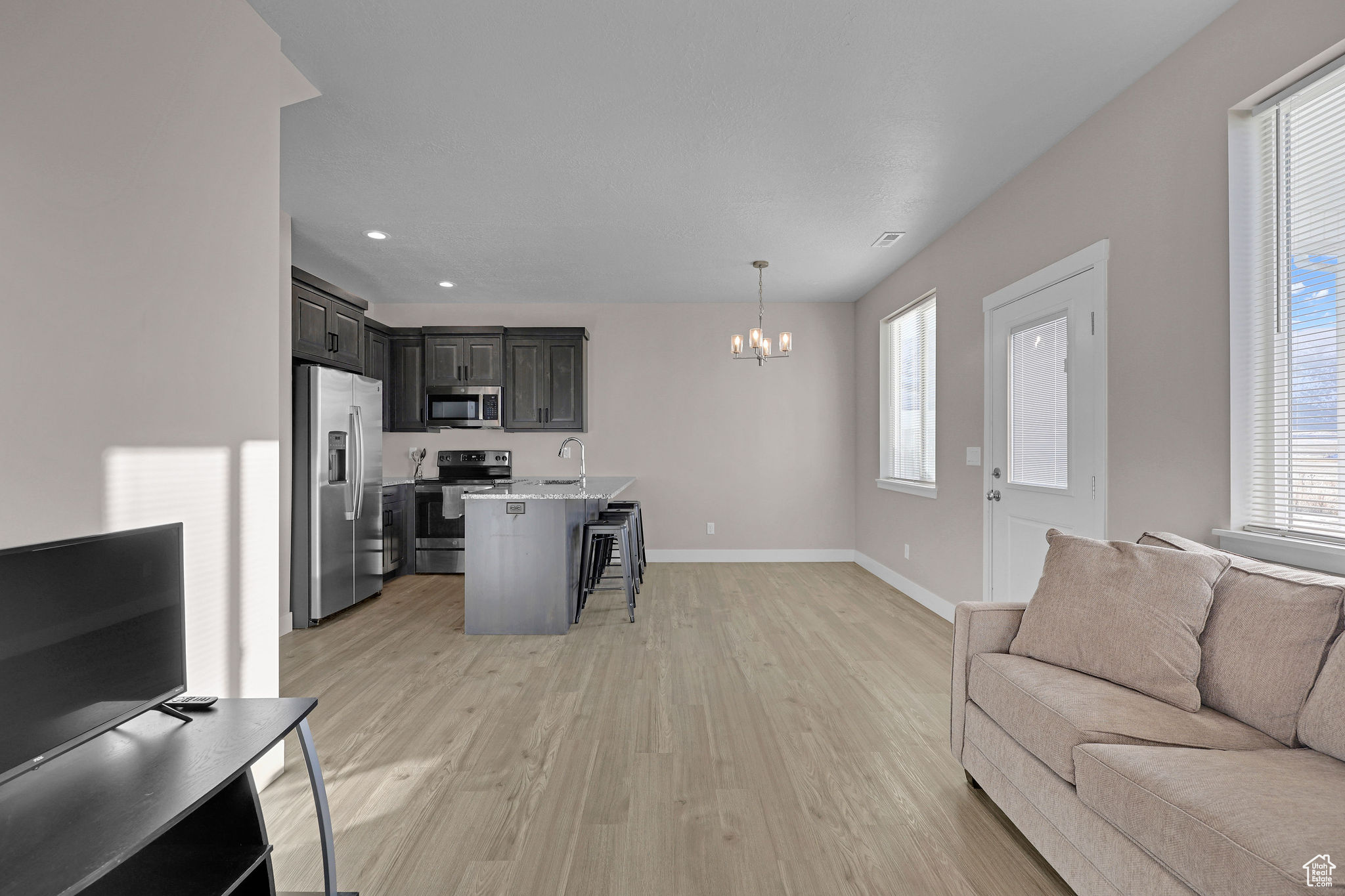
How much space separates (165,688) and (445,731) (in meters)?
1.33

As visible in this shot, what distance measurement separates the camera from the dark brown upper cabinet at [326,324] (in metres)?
4.16

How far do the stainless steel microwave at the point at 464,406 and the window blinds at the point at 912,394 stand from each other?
3.76m

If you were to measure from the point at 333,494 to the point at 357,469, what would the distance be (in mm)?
290

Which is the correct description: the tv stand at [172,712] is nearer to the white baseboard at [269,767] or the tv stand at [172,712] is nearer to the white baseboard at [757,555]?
the white baseboard at [269,767]

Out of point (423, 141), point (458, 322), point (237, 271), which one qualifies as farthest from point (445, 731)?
point (458, 322)

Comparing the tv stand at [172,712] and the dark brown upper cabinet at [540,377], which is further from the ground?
the dark brown upper cabinet at [540,377]

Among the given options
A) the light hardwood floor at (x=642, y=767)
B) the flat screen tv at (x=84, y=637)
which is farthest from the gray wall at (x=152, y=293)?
the light hardwood floor at (x=642, y=767)

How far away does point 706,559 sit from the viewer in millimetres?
6305

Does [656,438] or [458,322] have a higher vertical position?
[458,322]

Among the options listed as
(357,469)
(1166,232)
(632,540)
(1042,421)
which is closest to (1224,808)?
(1166,232)

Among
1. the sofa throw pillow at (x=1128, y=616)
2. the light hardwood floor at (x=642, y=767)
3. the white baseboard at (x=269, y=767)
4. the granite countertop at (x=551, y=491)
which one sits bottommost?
the light hardwood floor at (x=642, y=767)

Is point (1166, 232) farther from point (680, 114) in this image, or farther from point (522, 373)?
point (522, 373)

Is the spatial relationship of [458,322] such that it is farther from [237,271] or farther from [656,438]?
[237,271]

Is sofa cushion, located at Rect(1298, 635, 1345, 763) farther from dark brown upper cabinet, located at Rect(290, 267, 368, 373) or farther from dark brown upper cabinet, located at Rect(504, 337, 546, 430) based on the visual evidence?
dark brown upper cabinet, located at Rect(504, 337, 546, 430)
